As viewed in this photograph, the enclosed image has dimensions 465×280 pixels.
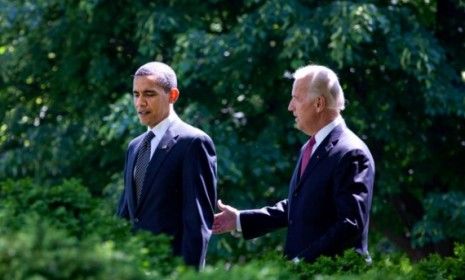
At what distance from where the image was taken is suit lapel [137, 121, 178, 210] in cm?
737

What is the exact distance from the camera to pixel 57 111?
17328mm

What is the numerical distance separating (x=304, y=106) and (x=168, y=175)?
80 centimetres

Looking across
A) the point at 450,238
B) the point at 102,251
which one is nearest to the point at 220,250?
the point at 450,238

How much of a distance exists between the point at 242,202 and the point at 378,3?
2.54 m

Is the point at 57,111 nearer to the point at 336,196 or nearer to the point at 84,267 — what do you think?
the point at 336,196

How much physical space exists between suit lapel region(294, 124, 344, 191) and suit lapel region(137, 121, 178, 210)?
0.76 m

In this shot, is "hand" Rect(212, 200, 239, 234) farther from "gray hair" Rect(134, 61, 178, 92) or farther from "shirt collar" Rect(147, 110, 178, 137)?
"gray hair" Rect(134, 61, 178, 92)

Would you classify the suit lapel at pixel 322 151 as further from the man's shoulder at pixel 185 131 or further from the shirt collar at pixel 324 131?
the man's shoulder at pixel 185 131

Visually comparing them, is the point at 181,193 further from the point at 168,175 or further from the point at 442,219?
the point at 442,219

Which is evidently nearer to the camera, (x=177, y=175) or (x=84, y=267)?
(x=84, y=267)

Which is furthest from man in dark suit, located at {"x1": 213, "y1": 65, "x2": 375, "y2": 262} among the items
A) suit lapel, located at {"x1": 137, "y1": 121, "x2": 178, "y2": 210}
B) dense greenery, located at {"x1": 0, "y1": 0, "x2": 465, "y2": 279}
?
dense greenery, located at {"x1": 0, "y1": 0, "x2": 465, "y2": 279}

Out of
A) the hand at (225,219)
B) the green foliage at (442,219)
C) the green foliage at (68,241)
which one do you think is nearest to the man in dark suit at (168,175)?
the hand at (225,219)

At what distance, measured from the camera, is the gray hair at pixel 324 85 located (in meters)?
7.08

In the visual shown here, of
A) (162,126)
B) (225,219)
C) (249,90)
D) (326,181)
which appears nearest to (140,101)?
(162,126)
